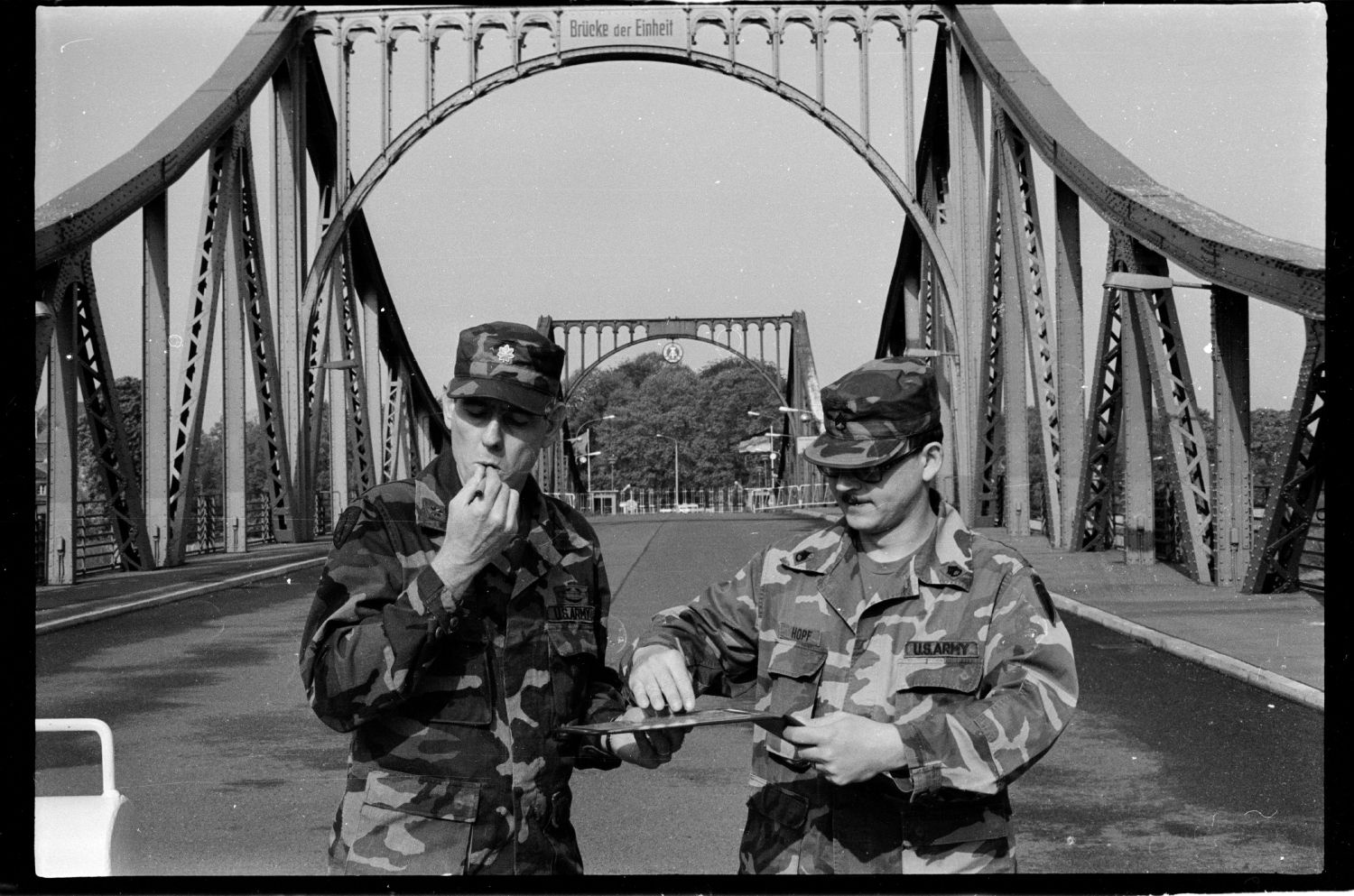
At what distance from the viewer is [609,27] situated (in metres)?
5.42

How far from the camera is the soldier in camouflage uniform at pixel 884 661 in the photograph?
7.98ft

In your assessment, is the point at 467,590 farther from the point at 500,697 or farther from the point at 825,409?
the point at 825,409

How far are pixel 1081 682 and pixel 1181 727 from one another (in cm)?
129

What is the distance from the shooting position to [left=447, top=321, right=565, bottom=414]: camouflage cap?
2707 mm

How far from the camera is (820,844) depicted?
2.66m

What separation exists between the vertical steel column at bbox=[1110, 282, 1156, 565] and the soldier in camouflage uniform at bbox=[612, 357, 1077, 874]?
11638mm

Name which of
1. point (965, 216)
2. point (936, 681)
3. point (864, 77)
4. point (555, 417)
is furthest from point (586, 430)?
point (965, 216)

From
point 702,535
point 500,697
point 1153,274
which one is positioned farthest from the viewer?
point 702,535

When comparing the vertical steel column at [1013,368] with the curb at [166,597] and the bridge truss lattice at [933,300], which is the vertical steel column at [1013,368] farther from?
the curb at [166,597]

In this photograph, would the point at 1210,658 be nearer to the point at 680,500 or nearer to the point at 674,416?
the point at 680,500

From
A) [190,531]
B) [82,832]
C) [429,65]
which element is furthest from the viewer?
[190,531]

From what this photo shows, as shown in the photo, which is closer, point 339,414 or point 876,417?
point 876,417

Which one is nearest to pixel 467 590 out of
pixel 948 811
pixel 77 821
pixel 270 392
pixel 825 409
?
pixel 825 409

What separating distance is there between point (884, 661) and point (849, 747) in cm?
33
